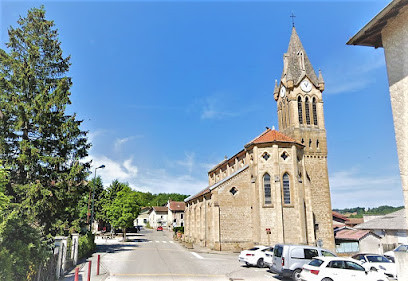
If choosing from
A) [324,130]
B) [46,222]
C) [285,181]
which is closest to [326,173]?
[324,130]

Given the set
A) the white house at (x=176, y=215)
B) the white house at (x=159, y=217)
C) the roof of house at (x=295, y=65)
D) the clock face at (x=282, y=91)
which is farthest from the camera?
the white house at (x=159, y=217)

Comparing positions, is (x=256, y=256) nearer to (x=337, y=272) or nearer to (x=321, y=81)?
(x=337, y=272)

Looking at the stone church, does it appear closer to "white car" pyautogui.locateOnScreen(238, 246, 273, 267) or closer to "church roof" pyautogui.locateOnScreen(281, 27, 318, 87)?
"church roof" pyautogui.locateOnScreen(281, 27, 318, 87)

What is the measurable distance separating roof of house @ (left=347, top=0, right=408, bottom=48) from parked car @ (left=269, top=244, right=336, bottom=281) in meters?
11.7

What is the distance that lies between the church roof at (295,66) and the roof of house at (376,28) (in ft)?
107

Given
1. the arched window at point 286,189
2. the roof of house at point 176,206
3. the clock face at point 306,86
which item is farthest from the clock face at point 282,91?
the roof of house at point 176,206

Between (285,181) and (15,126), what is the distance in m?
25.0

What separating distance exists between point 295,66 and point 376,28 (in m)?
35.5

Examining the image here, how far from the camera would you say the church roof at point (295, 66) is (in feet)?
127

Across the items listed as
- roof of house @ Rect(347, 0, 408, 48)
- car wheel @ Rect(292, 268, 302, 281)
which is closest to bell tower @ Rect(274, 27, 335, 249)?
car wheel @ Rect(292, 268, 302, 281)

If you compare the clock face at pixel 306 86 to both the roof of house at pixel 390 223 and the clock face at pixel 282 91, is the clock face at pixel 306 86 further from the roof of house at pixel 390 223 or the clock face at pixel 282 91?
the roof of house at pixel 390 223

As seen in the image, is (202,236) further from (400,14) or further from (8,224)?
(400,14)

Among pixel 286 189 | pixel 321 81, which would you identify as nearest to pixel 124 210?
pixel 286 189

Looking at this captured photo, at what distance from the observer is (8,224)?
8453mm
